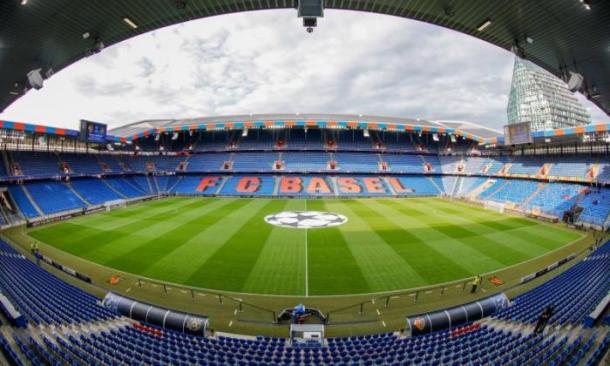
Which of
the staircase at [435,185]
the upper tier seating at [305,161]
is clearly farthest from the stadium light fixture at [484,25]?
the staircase at [435,185]

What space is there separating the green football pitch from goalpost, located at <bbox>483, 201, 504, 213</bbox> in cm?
385

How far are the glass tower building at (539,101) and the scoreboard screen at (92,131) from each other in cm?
14237

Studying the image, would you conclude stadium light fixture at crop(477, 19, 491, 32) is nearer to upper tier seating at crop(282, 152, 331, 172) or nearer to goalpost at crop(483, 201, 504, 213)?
goalpost at crop(483, 201, 504, 213)

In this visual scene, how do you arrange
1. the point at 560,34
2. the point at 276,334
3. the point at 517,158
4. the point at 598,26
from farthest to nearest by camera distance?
the point at 517,158 → the point at 276,334 → the point at 560,34 → the point at 598,26

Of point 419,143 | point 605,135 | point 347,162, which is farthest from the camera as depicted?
point 419,143

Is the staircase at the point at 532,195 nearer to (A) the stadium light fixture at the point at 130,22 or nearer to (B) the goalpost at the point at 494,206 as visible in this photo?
(B) the goalpost at the point at 494,206

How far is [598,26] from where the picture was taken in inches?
369

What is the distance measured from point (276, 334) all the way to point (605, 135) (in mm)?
45041

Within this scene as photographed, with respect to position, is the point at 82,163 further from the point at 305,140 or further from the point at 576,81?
the point at 576,81

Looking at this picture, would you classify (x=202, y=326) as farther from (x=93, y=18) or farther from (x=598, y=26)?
(x=598, y=26)

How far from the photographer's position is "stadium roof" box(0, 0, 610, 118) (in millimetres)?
8891

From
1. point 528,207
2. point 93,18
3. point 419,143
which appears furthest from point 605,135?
point 93,18

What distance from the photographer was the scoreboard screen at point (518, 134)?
119 feet

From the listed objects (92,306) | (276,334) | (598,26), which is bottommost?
(276,334)
